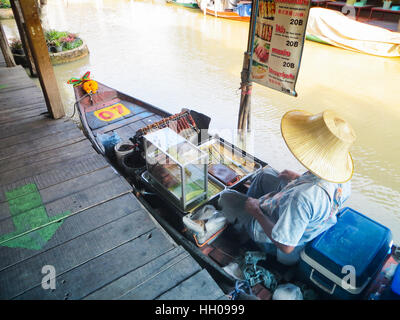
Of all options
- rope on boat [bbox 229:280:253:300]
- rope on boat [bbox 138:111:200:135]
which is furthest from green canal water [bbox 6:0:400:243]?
rope on boat [bbox 229:280:253:300]

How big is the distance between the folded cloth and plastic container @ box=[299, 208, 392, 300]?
2.07ft

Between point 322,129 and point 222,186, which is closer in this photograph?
point 322,129

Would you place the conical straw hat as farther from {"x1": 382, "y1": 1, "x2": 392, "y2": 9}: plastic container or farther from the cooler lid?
{"x1": 382, "y1": 1, "x2": 392, "y2": 9}: plastic container

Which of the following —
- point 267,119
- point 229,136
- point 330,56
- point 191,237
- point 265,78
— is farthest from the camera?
point 330,56

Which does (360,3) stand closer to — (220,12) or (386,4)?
(386,4)

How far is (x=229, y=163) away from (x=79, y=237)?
2030mm

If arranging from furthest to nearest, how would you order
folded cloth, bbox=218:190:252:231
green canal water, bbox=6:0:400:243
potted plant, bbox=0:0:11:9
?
1. potted plant, bbox=0:0:11:9
2. green canal water, bbox=6:0:400:243
3. folded cloth, bbox=218:190:252:231

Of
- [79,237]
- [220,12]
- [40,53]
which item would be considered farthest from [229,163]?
[220,12]

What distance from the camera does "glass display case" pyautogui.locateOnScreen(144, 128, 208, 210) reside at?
271cm

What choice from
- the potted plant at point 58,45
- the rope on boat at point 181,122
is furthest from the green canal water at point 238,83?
the rope on boat at point 181,122
